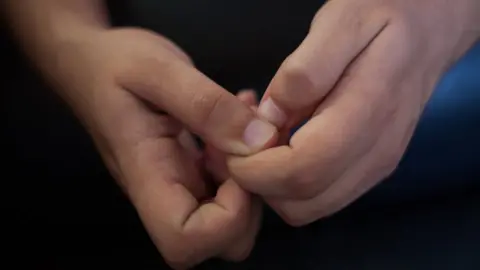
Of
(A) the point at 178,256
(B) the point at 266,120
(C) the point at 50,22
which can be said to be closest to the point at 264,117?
(B) the point at 266,120

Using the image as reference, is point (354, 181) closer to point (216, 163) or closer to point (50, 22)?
point (216, 163)

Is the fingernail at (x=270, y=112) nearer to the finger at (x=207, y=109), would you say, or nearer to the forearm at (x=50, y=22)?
the finger at (x=207, y=109)

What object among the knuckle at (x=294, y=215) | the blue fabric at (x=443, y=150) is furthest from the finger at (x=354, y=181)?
the blue fabric at (x=443, y=150)

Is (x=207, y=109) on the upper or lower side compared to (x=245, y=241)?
upper

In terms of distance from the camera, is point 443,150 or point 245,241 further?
point 443,150

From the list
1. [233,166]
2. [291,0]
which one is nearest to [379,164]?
[233,166]
